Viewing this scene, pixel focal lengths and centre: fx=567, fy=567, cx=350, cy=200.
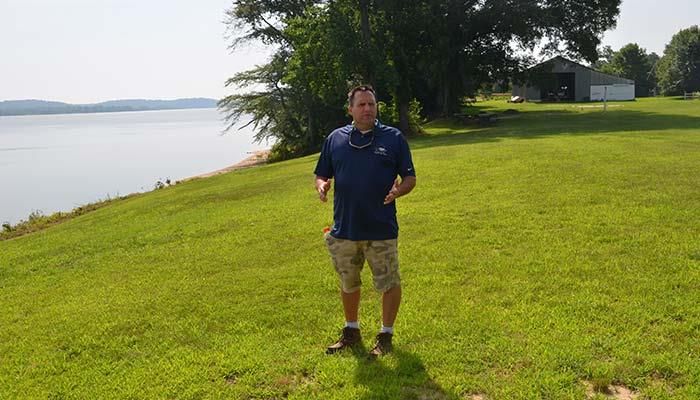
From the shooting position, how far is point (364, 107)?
3621mm

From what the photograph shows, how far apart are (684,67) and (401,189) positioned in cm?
6994

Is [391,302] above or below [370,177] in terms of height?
below

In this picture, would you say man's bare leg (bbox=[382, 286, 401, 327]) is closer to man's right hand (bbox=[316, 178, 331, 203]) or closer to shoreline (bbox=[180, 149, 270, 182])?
man's right hand (bbox=[316, 178, 331, 203])

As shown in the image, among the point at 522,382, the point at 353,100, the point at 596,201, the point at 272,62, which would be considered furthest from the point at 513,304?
the point at 272,62

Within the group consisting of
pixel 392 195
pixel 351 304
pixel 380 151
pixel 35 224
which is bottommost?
pixel 35 224

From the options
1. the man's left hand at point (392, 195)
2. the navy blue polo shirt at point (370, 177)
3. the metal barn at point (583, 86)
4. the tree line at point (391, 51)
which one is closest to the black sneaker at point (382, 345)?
the navy blue polo shirt at point (370, 177)

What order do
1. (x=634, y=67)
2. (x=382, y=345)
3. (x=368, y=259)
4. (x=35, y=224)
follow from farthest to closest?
(x=634, y=67), (x=35, y=224), (x=382, y=345), (x=368, y=259)

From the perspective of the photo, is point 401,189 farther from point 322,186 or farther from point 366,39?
point 366,39

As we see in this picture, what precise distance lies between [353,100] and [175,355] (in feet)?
7.34

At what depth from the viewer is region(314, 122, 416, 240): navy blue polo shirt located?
3637 mm

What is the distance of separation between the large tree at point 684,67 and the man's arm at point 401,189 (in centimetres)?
6847

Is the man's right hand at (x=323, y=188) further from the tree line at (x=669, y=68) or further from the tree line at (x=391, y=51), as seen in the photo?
the tree line at (x=669, y=68)

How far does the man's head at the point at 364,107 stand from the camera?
3625mm

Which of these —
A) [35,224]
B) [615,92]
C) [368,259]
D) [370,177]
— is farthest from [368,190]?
[615,92]
